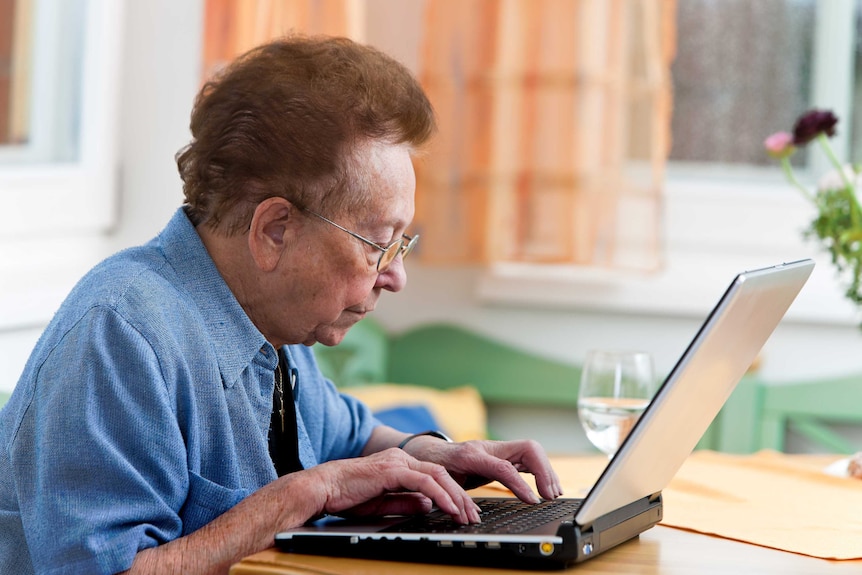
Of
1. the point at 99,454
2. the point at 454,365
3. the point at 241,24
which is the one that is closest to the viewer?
the point at 99,454

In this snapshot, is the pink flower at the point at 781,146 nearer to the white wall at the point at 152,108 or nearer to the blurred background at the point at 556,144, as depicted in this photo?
the blurred background at the point at 556,144

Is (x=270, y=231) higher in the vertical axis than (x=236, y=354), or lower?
higher

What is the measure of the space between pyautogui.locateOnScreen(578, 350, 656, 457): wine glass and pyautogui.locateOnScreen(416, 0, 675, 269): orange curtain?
1.54 m

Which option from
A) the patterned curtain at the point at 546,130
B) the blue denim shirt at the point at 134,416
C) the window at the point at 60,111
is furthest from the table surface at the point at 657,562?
Result: the patterned curtain at the point at 546,130

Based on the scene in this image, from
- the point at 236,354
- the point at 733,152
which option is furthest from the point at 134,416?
the point at 733,152

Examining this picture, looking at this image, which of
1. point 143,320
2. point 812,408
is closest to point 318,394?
point 143,320

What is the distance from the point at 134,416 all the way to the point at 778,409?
235 cm

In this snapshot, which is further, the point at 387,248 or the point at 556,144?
the point at 556,144

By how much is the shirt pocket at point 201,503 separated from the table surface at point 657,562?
4.3 inches

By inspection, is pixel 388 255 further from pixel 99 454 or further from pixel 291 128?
pixel 99 454

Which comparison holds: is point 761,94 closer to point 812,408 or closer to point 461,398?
point 812,408

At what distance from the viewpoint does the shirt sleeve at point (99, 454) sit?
0.98m

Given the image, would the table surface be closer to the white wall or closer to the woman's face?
the woman's face

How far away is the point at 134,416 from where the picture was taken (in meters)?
1.03
